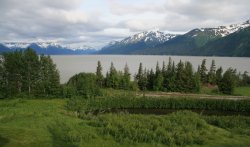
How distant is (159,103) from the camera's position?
90250 millimetres

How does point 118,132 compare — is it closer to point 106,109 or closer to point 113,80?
point 106,109

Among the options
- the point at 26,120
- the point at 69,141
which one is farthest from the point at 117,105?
the point at 69,141

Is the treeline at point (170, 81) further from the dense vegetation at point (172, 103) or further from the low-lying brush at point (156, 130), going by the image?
the low-lying brush at point (156, 130)

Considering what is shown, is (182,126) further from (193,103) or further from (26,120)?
(193,103)

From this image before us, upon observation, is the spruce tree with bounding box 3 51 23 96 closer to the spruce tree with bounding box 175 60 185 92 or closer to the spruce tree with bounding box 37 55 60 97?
the spruce tree with bounding box 37 55 60 97

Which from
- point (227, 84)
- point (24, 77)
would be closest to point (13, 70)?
point (24, 77)

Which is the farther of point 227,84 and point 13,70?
point 227,84

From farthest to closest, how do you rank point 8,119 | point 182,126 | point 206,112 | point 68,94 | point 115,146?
point 68,94 < point 206,112 < point 8,119 < point 182,126 < point 115,146

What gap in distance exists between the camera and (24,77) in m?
96.9

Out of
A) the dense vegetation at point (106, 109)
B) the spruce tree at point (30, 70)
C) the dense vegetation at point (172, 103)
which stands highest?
the spruce tree at point (30, 70)

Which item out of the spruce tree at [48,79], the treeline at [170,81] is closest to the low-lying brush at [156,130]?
the spruce tree at [48,79]

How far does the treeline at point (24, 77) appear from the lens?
309 ft

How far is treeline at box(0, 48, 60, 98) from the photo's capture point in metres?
94.2

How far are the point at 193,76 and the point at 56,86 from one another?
51.0 meters
